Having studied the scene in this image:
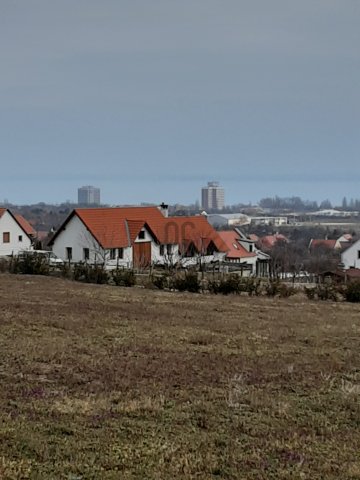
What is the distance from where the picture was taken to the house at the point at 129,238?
4194cm

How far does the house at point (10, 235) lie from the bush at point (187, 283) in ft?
92.1

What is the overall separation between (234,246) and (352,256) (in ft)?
40.4

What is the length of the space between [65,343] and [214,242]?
38176mm

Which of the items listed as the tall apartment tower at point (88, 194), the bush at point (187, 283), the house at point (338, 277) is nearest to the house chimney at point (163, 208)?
the house at point (338, 277)

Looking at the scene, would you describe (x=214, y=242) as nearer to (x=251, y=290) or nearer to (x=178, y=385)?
(x=251, y=290)

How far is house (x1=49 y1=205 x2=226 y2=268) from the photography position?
41938 millimetres

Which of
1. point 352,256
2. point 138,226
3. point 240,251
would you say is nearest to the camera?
point 138,226

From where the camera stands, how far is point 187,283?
79.7ft

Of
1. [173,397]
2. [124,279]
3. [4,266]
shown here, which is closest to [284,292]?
[124,279]

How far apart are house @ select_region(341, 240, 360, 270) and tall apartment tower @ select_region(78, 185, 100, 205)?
316 feet

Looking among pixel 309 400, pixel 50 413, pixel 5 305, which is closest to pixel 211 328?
pixel 5 305

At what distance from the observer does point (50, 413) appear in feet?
20.1

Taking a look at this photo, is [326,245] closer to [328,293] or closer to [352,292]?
[328,293]

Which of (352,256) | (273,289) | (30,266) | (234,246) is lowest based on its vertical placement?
(273,289)
